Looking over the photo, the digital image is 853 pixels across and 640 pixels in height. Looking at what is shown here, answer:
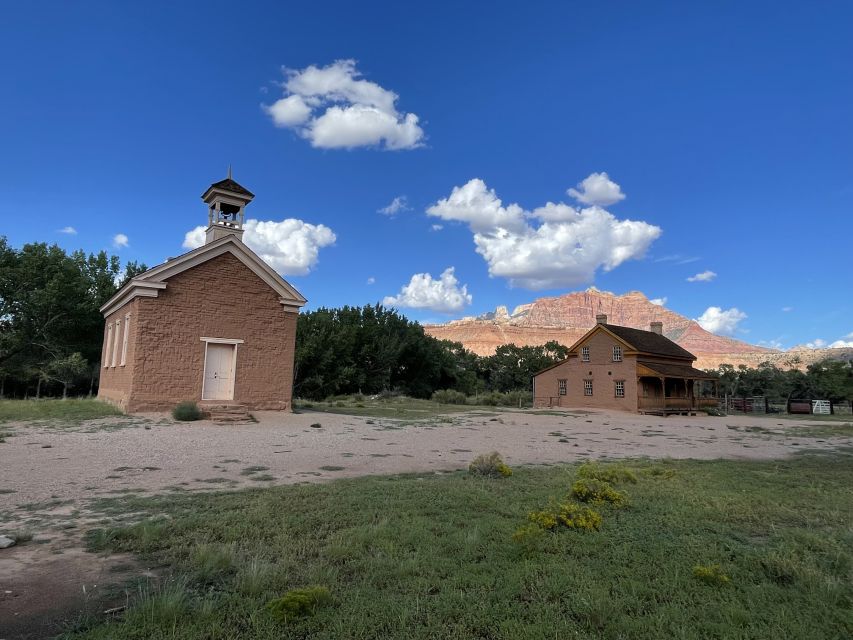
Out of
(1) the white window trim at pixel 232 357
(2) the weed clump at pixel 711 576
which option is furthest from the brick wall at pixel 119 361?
(2) the weed clump at pixel 711 576

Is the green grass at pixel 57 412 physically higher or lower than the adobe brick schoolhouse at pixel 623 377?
lower

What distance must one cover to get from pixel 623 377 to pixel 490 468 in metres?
32.9

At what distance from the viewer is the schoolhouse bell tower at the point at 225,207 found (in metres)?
21.4

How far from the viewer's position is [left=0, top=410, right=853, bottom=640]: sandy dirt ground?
13.3 feet

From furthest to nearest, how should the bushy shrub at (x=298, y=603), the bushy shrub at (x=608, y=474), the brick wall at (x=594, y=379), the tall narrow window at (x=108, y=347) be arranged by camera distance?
the brick wall at (x=594, y=379), the tall narrow window at (x=108, y=347), the bushy shrub at (x=608, y=474), the bushy shrub at (x=298, y=603)

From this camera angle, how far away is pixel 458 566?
4438mm

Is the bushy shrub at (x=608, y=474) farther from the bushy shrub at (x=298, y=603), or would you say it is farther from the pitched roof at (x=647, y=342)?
the pitched roof at (x=647, y=342)

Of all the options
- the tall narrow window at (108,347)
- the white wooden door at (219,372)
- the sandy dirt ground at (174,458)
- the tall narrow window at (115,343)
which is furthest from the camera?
the tall narrow window at (108,347)

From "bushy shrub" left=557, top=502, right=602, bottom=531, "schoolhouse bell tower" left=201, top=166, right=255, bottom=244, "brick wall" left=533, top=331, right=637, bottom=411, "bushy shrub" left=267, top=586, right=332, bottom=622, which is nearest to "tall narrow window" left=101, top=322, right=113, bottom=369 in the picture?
"schoolhouse bell tower" left=201, top=166, right=255, bottom=244

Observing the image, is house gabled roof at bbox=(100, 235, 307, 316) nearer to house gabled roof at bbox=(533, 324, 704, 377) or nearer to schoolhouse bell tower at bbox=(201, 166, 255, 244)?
schoolhouse bell tower at bbox=(201, 166, 255, 244)

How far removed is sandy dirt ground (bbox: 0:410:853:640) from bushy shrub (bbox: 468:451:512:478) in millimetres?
957

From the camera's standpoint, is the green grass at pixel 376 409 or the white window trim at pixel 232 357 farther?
the green grass at pixel 376 409

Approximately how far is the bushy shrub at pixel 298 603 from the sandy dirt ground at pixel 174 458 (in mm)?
1203

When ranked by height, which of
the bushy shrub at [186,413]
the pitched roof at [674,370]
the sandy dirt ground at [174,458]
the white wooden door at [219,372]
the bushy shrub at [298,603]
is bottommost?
the sandy dirt ground at [174,458]
